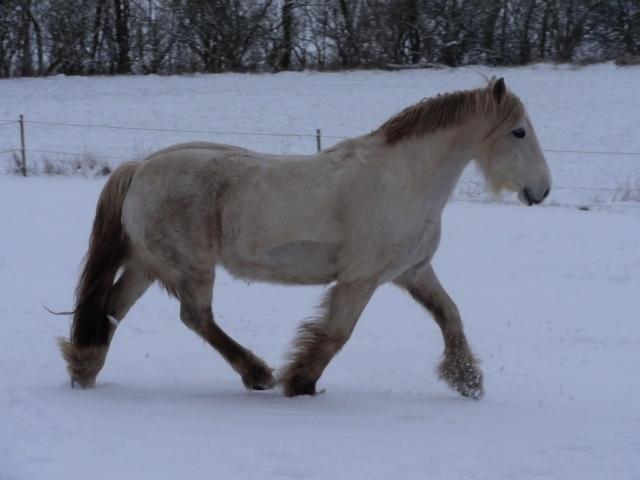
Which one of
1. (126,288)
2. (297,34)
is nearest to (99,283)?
(126,288)

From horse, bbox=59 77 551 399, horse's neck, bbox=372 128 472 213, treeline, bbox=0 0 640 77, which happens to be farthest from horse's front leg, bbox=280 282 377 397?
treeline, bbox=0 0 640 77

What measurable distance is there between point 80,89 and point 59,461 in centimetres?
2546

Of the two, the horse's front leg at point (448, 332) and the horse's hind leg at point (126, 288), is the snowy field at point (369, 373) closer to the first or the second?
the horse's front leg at point (448, 332)

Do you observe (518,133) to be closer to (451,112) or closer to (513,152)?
(513,152)

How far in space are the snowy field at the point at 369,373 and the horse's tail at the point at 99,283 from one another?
216 mm

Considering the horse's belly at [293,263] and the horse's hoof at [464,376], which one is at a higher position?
the horse's belly at [293,263]

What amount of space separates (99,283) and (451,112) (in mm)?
2403

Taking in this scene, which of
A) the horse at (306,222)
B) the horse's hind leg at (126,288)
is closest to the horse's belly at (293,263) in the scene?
the horse at (306,222)

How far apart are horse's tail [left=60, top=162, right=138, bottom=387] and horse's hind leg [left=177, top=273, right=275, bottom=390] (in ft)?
1.58

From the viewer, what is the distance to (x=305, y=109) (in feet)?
79.3

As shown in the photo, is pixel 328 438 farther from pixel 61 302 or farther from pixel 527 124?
pixel 61 302

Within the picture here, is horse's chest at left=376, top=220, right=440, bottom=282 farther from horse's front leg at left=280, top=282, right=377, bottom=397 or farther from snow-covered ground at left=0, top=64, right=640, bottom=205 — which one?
snow-covered ground at left=0, top=64, right=640, bottom=205

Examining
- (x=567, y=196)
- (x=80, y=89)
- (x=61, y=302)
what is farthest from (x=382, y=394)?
(x=80, y=89)

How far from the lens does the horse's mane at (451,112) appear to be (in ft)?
17.4
